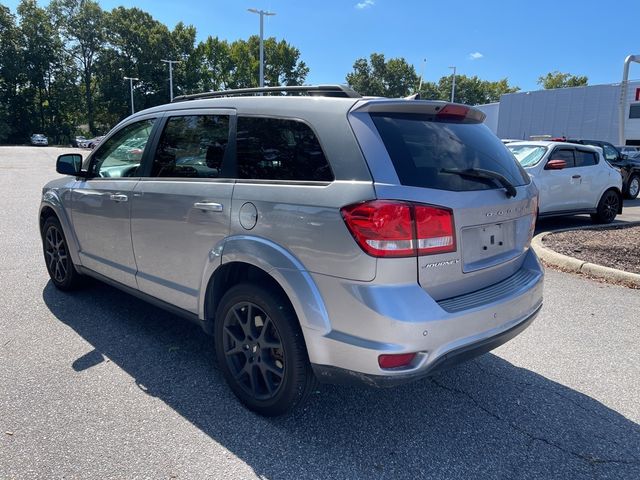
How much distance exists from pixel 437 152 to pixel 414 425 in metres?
1.58

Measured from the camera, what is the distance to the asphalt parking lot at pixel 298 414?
246 centimetres

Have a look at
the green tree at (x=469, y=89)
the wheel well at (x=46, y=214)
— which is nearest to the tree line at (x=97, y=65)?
the green tree at (x=469, y=89)

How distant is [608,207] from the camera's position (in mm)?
9805

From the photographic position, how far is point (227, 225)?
2887 mm

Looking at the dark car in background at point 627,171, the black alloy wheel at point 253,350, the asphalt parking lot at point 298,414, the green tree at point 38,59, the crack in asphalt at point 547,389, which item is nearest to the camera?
the asphalt parking lot at point 298,414

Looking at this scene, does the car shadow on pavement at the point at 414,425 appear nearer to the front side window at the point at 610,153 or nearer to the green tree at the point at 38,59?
the front side window at the point at 610,153

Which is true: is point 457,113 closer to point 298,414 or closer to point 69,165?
point 298,414

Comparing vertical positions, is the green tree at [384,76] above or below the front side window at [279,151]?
above

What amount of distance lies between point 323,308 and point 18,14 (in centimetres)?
8608

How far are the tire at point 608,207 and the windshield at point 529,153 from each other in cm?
179

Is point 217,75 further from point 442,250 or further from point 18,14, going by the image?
point 442,250

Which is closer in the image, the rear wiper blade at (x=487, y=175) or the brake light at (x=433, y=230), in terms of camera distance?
the brake light at (x=433, y=230)

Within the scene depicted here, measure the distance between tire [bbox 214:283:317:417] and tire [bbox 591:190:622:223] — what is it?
9081 mm

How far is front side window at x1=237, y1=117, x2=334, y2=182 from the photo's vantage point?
102 inches
